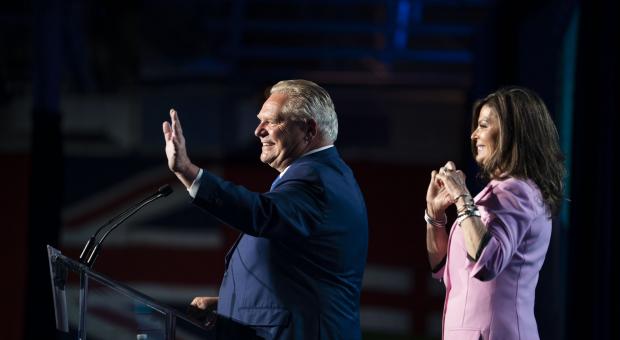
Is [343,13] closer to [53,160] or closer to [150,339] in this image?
[53,160]

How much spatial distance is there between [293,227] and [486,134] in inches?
16.6

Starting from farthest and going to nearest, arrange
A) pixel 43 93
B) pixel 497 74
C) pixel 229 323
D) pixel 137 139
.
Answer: pixel 137 139, pixel 43 93, pixel 497 74, pixel 229 323

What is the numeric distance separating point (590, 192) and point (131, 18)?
13.9 ft

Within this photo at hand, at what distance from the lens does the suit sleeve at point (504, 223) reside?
1751 mm

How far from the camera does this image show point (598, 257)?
288 centimetres

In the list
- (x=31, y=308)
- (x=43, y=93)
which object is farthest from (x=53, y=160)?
(x=31, y=308)

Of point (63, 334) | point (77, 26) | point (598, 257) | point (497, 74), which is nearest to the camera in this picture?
point (63, 334)

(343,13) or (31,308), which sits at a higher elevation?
(343,13)

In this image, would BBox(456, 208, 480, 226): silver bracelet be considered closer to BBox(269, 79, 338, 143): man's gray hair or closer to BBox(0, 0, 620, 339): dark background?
BBox(269, 79, 338, 143): man's gray hair

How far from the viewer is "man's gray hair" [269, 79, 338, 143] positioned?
195cm

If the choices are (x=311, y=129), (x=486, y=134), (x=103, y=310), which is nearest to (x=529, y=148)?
(x=486, y=134)

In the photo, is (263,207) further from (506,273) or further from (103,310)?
(506,273)

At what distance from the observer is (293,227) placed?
1.76 m

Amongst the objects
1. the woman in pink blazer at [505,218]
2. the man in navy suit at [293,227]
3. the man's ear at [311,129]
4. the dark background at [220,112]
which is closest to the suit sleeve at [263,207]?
the man in navy suit at [293,227]
